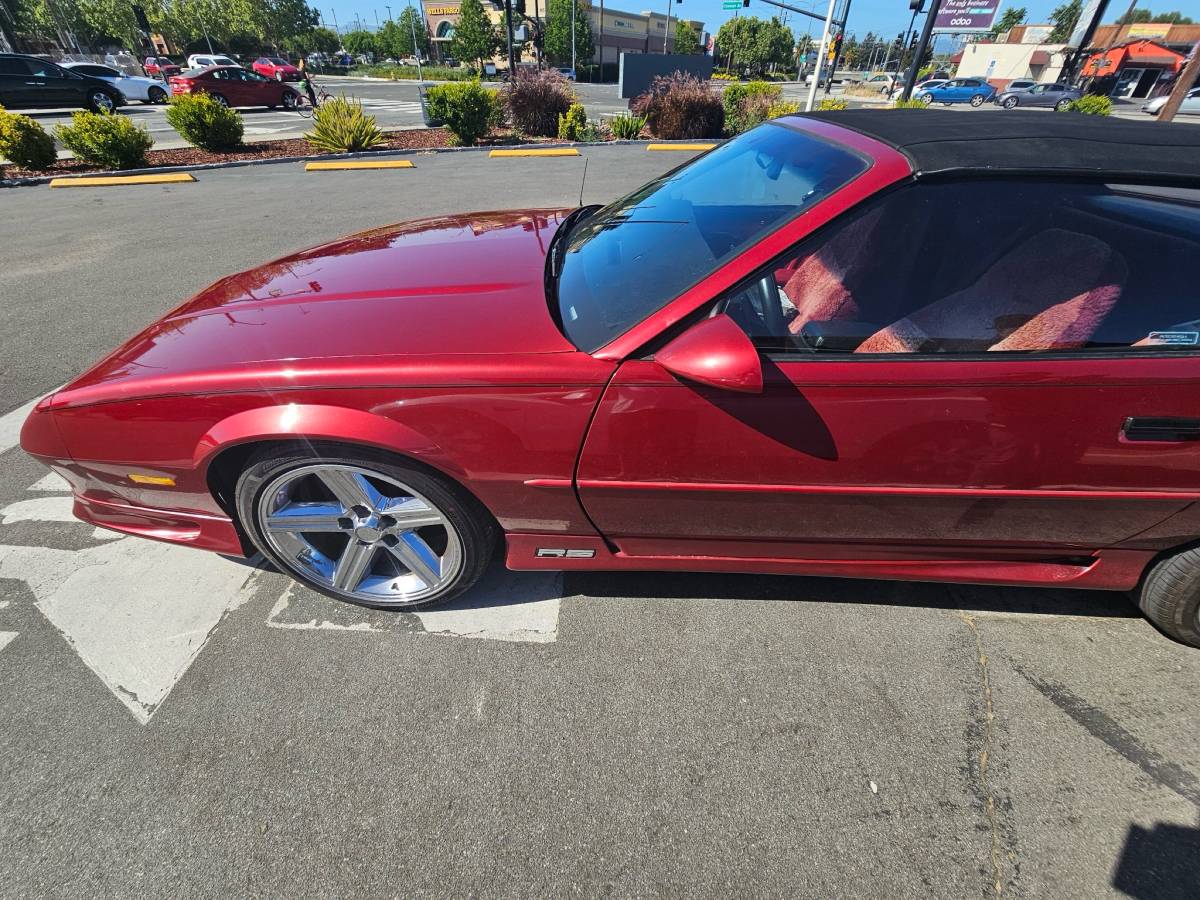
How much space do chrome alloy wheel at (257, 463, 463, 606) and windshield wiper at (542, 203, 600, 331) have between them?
2.30ft

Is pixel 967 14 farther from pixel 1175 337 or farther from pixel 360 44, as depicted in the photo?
pixel 360 44

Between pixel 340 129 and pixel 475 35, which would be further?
pixel 475 35

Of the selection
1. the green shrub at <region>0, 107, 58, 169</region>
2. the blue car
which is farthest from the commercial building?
the green shrub at <region>0, 107, 58, 169</region>

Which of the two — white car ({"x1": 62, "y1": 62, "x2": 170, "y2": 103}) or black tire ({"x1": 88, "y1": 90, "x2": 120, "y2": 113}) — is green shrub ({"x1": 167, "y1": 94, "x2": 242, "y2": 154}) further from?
white car ({"x1": 62, "y1": 62, "x2": 170, "y2": 103})

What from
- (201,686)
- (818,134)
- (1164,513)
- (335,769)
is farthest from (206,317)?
(1164,513)

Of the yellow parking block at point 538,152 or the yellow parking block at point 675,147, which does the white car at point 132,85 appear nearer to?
the yellow parking block at point 538,152

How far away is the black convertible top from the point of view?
145cm

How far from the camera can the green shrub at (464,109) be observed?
11992 millimetres

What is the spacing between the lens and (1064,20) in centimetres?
6725

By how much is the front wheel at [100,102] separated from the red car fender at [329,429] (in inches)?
849

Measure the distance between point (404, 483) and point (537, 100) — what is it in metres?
14.1

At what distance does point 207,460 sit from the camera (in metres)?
1.68

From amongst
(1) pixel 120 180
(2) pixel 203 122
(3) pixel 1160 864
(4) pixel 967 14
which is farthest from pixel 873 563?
(4) pixel 967 14

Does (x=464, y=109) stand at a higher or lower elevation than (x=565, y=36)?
lower
